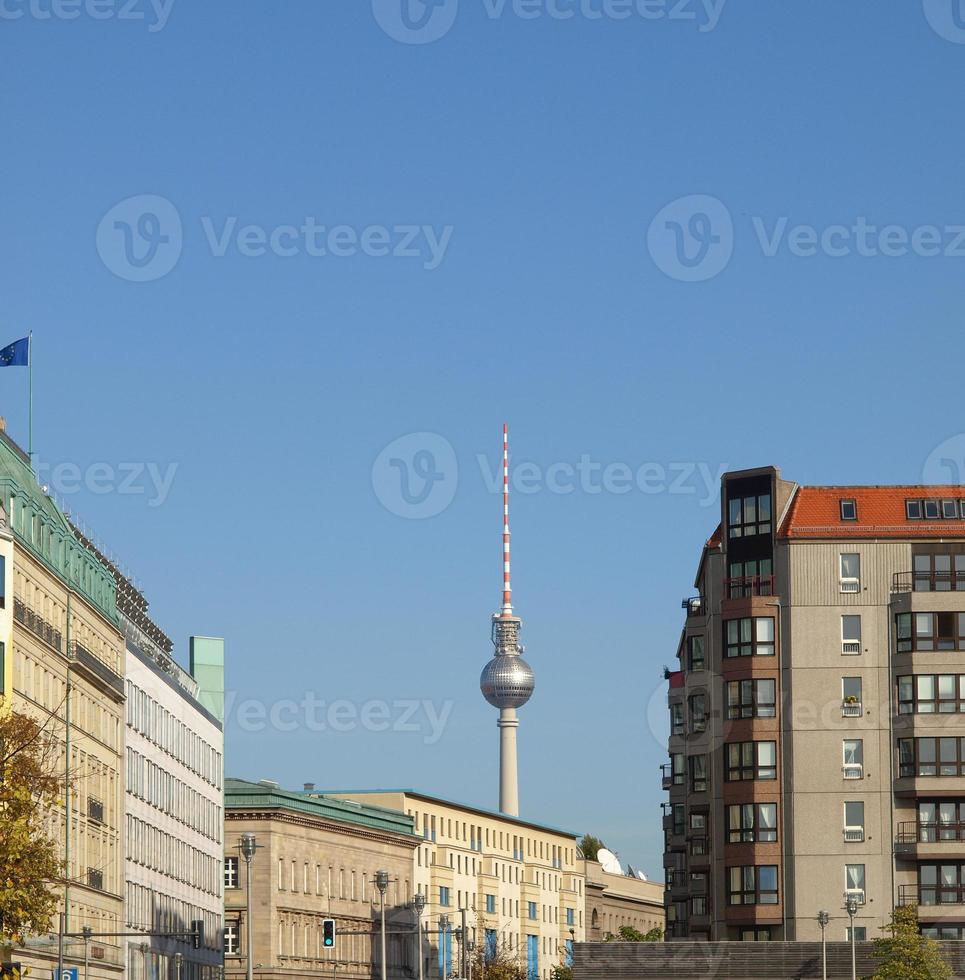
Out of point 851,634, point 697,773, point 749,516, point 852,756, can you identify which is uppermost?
point 749,516

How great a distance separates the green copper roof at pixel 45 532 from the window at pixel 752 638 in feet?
102

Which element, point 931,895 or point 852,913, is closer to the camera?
point 852,913

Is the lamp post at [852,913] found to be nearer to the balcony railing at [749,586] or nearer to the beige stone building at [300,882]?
the balcony railing at [749,586]

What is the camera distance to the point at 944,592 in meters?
114

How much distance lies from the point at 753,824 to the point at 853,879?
5304 millimetres

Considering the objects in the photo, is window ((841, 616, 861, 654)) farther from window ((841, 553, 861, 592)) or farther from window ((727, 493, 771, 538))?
window ((727, 493, 771, 538))

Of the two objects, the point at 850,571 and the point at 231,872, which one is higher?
the point at 850,571

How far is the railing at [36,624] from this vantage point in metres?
97.9

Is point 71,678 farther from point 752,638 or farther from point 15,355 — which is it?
point 752,638

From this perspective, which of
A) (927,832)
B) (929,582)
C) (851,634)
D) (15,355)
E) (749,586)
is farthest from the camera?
(749,586)

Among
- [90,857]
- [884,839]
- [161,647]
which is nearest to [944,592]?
[884,839]

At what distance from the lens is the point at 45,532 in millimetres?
104500

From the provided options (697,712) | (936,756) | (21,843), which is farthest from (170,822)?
(21,843)

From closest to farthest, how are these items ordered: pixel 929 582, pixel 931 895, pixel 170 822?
pixel 931 895 < pixel 929 582 < pixel 170 822
